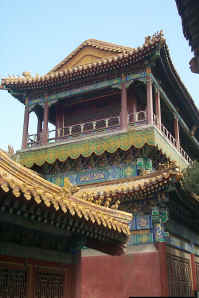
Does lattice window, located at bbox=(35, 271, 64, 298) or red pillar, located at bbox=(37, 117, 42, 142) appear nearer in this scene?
lattice window, located at bbox=(35, 271, 64, 298)

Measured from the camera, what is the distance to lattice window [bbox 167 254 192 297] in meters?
11.4

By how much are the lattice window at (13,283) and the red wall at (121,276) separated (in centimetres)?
568

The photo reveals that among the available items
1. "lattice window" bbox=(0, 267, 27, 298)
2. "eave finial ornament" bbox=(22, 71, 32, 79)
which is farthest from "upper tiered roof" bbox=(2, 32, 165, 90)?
"lattice window" bbox=(0, 267, 27, 298)

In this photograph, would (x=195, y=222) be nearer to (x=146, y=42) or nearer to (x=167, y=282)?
(x=167, y=282)

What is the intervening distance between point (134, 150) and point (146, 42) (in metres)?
4.07

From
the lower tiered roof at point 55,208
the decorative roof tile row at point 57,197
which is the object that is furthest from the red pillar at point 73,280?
the decorative roof tile row at point 57,197

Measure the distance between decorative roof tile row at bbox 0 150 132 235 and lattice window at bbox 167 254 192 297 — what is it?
484 cm

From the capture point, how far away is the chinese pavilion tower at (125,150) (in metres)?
11.6

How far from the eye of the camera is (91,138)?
586 inches

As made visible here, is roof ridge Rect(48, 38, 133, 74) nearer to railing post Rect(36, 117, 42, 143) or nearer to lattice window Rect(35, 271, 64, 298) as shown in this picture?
railing post Rect(36, 117, 42, 143)

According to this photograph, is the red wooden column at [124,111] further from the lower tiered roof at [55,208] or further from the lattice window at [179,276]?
the lower tiered roof at [55,208]

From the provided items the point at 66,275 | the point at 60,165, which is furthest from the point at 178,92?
the point at 66,275

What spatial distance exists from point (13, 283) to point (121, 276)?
6.25 m

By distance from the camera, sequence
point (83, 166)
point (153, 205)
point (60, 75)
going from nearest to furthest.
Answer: point (153, 205) < point (83, 166) < point (60, 75)
